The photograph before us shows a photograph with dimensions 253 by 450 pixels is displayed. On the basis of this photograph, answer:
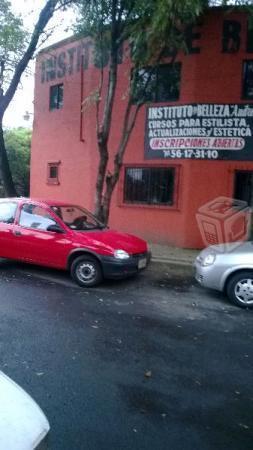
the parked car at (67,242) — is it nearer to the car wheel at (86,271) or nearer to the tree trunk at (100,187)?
the car wheel at (86,271)

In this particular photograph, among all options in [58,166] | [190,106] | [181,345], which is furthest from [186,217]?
[181,345]

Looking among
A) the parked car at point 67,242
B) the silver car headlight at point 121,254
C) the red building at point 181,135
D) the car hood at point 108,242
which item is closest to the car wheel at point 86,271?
the parked car at point 67,242

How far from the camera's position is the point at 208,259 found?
6832mm

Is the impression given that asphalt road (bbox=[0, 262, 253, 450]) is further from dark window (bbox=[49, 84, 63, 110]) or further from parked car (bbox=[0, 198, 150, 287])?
dark window (bbox=[49, 84, 63, 110])

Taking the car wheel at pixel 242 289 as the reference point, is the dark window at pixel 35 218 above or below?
above

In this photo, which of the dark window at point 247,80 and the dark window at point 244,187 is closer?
the dark window at point 247,80

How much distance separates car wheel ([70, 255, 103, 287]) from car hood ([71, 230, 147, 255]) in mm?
288

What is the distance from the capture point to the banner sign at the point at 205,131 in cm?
1095

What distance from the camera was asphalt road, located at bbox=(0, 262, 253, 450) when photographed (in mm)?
3117

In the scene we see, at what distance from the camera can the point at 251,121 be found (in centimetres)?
1085

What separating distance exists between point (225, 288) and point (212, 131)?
5.79 m

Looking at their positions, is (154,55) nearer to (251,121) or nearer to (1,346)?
(251,121)

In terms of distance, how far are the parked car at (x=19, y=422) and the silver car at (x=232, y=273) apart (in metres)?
4.84

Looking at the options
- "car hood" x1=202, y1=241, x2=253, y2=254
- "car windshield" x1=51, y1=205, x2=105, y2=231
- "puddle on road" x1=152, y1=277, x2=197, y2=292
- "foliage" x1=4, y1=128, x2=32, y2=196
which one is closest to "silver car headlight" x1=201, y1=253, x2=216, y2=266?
"car hood" x1=202, y1=241, x2=253, y2=254
